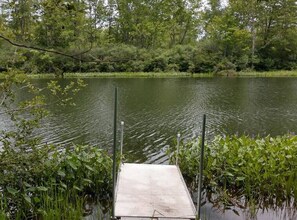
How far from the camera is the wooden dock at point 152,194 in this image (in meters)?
4.91

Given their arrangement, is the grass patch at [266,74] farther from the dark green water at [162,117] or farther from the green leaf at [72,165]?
the green leaf at [72,165]

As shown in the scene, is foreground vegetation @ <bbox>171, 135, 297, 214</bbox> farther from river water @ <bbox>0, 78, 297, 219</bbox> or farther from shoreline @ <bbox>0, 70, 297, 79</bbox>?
shoreline @ <bbox>0, 70, 297, 79</bbox>

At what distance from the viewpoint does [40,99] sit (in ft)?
17.0

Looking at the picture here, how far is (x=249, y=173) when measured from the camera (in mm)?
6027

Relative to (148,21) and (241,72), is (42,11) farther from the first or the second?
(148,21)

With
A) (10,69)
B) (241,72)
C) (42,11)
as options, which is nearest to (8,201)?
(10,69)

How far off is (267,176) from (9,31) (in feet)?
16.2

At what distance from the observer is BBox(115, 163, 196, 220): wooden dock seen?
4.91 metres

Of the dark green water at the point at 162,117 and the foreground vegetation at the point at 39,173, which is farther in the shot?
the dark green water at the point at 162,117

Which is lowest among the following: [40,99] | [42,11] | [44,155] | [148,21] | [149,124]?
[149,124]

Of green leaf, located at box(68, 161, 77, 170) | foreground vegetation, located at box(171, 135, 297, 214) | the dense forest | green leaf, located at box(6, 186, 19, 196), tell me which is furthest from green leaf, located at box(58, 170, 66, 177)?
the dense forest

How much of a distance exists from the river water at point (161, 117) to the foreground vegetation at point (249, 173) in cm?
270

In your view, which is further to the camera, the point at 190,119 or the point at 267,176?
the point at 190,119

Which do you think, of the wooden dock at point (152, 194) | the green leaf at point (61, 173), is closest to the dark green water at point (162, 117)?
the wooden dock at point (152, 194)
